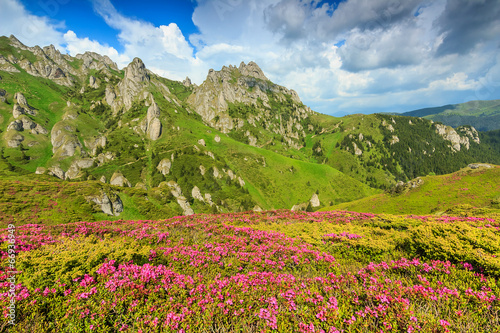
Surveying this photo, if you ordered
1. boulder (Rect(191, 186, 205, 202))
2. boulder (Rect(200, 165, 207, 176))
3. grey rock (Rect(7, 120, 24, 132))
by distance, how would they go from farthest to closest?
grey rock (Rect(7, 120, 24, 132))
boulder (Rect(200, 165, 207, 176))
boulder (Rect(191, 186, 205, 202))

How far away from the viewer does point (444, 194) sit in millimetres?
65250

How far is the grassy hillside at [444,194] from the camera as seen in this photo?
195 ft

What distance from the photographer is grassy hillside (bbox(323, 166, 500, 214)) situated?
5944 cm

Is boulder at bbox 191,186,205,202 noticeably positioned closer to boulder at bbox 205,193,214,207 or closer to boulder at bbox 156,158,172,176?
boulder at bbox 205,193,214,207

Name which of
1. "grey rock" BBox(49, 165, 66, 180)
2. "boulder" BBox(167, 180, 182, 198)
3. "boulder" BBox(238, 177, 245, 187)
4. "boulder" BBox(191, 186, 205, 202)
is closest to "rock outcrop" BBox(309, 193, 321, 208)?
"boulder" BBox(238, 177, 245, 187)

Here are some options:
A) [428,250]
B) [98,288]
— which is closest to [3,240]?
[98,288]

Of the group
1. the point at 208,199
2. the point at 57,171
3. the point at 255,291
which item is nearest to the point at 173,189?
the point at 208,199

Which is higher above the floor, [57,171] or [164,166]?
[57,171]

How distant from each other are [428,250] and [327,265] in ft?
18.4

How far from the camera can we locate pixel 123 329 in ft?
19.2

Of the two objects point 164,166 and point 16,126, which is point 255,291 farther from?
point 16,126

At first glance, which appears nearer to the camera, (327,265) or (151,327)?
(151,327)

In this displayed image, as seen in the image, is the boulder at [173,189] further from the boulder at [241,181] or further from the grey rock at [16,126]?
the grey rock at [16,126]

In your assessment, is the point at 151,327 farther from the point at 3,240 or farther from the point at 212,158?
the point at 212,158
